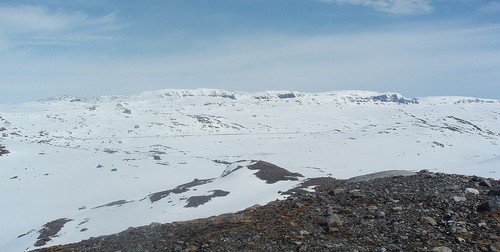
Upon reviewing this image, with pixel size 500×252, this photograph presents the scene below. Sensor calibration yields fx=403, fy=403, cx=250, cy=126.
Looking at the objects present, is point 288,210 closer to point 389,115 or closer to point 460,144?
point 460,144

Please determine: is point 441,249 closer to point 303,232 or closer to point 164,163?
point 303,232

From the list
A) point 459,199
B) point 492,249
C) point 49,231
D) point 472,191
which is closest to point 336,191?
point 459,199

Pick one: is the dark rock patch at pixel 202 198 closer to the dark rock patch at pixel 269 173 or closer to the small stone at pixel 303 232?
the dark rock patch at pixel 269 173

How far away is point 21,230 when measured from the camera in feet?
109

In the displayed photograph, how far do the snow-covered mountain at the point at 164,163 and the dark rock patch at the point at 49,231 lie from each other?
106mm

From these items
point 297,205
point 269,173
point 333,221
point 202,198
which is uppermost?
point 333,221

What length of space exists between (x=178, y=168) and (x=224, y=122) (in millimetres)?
89582

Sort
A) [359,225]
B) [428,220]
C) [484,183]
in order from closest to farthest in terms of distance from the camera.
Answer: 1. [428,220]
2. [359,225]
3. [484,183]

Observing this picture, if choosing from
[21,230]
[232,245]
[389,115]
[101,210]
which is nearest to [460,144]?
[101,210]

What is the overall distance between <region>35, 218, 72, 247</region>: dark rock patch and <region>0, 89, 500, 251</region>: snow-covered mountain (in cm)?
11

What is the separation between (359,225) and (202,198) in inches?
877

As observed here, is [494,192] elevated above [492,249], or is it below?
above

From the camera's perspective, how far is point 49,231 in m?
29.8

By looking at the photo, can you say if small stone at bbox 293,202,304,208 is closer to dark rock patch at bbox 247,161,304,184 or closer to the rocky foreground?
the rocky foreground
